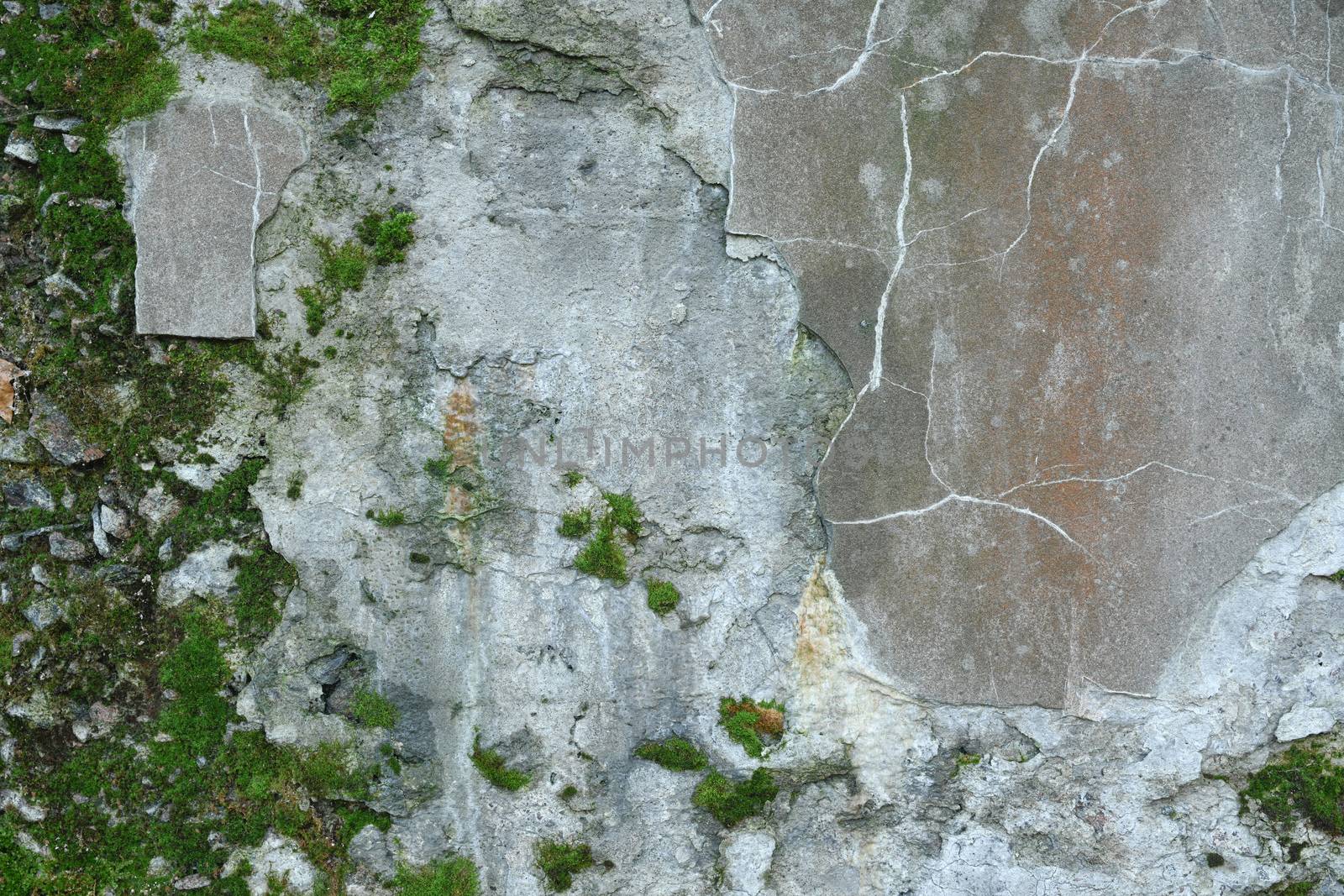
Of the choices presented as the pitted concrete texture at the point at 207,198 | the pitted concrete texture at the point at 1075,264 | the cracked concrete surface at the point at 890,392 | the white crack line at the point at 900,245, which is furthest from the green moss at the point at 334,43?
the white crack line at the point at 900,245

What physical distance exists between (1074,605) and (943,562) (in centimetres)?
48

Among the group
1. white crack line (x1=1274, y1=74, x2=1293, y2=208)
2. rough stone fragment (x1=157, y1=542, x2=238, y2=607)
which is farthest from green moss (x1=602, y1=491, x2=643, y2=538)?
white crack line (x1=1274, y1=74, x2=1293, y2=208)

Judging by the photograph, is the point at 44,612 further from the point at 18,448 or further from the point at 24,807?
the point at 24,807

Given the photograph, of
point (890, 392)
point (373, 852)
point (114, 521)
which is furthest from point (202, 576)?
point (890, 392)

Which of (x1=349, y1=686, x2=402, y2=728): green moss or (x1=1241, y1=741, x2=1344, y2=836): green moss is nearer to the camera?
(x1=1241, y1=741, x2=1344, y2=836): green moss

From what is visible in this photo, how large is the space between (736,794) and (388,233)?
2.35 meters

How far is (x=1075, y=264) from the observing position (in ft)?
10.2

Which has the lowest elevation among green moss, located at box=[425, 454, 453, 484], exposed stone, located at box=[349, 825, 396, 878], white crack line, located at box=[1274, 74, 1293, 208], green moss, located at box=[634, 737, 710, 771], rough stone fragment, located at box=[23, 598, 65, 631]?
exposed stone, located at box=[349, 825, 396, 878]

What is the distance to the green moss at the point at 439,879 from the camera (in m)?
3.25

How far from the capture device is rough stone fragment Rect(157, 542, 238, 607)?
3193 mm

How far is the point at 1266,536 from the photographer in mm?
3104

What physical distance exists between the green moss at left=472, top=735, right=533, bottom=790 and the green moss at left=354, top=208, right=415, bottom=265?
5.74 ft

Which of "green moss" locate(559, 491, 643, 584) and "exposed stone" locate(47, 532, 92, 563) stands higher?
"green moss" locate(559, 491, 643, 584)

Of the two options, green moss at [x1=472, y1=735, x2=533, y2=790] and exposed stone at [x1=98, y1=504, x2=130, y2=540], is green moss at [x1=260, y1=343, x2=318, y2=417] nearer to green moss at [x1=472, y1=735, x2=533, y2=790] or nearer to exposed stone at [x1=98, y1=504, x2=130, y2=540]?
exposed stone at [x1=98, y1=504, x2=130, y2=540]
